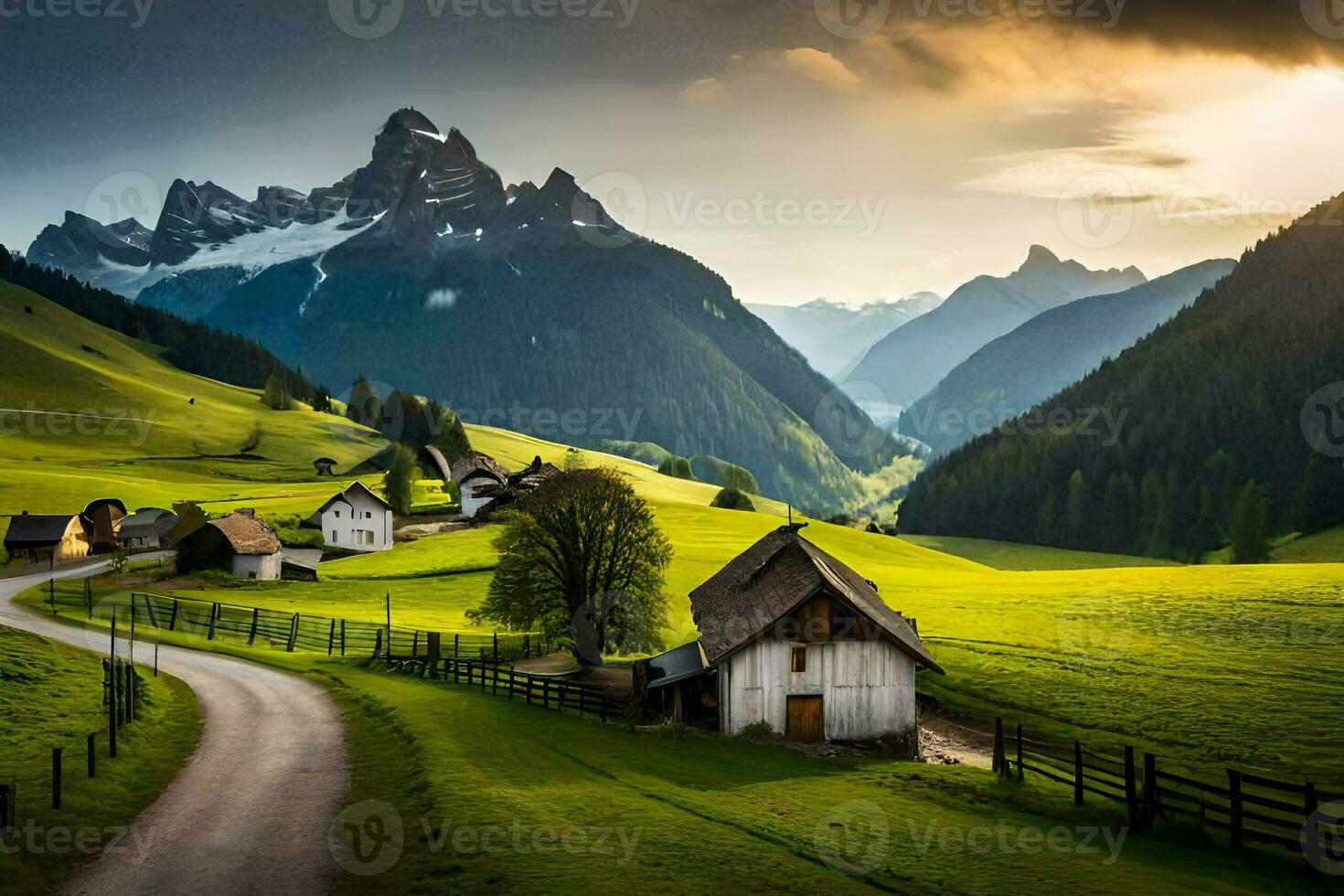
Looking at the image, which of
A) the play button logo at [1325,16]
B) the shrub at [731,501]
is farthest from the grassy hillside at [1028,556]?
the play button logo at [1325,16]

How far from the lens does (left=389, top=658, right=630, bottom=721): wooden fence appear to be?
41250mm

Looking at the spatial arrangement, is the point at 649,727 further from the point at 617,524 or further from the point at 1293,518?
the point at 1293,518

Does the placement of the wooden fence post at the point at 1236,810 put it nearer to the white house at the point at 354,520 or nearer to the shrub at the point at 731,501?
the white house at the point at 354,520

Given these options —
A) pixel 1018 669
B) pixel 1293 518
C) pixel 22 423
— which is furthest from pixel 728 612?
pixel 22 423

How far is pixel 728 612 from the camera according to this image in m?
42.8

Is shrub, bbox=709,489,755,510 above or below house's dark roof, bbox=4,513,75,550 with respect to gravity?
above

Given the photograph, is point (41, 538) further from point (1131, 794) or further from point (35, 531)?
point (1131, 794)

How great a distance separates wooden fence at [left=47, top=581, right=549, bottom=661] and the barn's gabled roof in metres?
15.7

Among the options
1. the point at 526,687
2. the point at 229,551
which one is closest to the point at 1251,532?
the point at 526,687

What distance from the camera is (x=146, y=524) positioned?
101750 mm

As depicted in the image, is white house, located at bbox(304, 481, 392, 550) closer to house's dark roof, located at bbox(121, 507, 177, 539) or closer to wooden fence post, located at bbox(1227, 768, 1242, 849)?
house's dark roof, located at bbox(121, 507, 177, 539)

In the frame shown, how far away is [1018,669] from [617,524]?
79.7 ft

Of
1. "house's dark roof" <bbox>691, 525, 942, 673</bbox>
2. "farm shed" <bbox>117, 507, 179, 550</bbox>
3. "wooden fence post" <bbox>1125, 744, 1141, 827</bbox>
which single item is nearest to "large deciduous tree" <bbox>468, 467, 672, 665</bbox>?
"house's dark roof" <bbox>691, 525, 942, 673</bbox>

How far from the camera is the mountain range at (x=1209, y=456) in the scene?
158 meters
